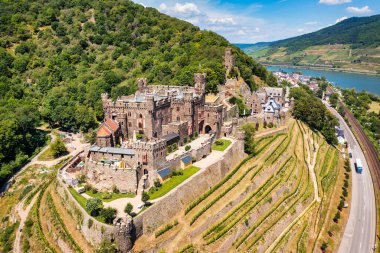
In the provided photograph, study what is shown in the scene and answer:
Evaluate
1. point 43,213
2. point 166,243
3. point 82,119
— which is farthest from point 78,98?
point 166,243

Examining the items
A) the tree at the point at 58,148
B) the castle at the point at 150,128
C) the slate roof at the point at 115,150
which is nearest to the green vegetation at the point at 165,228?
the castle at the point at 150,128

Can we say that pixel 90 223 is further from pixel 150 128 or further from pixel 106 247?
pixel 150 128

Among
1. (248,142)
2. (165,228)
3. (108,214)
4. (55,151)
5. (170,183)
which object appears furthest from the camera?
(55,151)

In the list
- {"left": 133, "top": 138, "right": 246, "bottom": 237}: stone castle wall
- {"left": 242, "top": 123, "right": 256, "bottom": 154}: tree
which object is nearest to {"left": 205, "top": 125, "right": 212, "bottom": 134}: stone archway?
{"left": 242, "top": 123, "right": 256, "bottom": 154}: tree

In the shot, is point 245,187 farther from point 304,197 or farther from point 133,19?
point 133,19

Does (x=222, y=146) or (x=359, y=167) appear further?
(x=359, y=167)

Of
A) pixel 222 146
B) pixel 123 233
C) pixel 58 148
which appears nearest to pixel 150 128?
pixel 222 146
